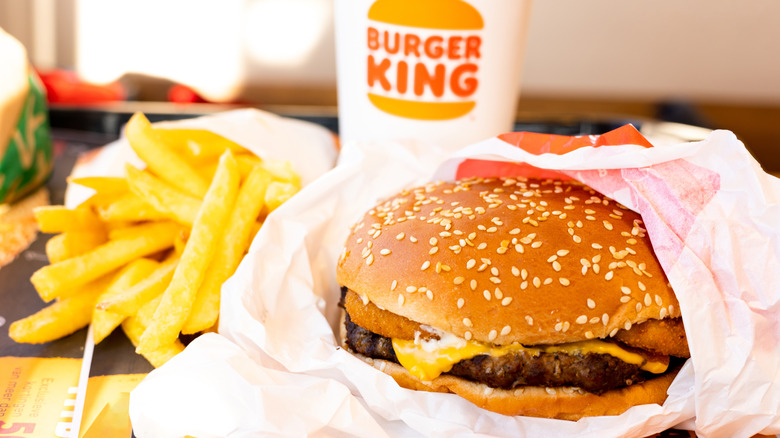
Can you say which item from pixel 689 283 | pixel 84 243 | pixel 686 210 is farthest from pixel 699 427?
pixel 84 243

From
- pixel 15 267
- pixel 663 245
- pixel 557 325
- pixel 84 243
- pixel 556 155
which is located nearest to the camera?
pixel 557 325

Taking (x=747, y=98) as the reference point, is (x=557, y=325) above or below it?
above

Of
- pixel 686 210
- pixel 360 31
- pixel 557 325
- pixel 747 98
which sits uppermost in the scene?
pixel 360 31

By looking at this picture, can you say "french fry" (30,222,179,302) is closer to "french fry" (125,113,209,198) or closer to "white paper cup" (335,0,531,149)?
"french fry" (125,113,209,198)

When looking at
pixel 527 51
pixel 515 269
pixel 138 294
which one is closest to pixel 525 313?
pixel 515 269

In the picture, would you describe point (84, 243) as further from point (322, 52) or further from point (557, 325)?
point (322, 52)

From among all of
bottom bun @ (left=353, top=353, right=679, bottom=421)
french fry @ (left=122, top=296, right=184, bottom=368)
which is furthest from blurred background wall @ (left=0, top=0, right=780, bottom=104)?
bottom bun @ (left=353, top=353, right=679, bottom=421)
